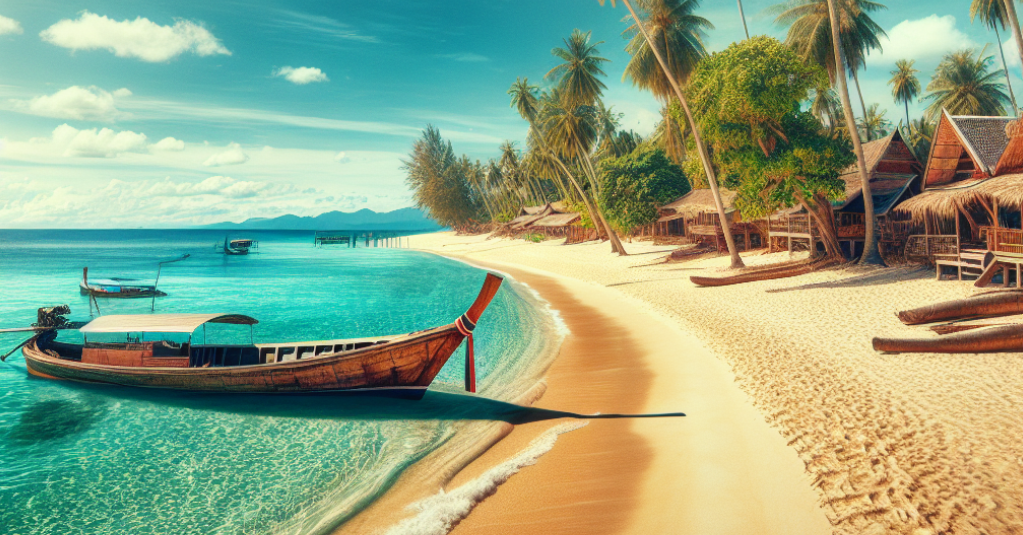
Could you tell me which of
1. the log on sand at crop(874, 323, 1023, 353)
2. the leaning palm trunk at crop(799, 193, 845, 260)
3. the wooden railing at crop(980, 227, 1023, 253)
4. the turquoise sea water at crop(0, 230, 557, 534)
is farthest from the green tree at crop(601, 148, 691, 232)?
the log on sand at crop(874, 323, 1023, 353)

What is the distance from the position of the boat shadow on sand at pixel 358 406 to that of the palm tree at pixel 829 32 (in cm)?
2443

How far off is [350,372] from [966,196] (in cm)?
1788

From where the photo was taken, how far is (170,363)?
1067 centimetres

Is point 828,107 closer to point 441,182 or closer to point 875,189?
point 875,189

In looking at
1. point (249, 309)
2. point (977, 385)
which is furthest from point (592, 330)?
point (249, 309)

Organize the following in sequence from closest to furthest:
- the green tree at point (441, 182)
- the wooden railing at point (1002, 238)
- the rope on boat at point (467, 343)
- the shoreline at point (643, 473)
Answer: the shoreline at point (643, 473), the rope on boat at point (467, 343), the wooden railing at point (1002, 238), the green tree at point (441, 182)

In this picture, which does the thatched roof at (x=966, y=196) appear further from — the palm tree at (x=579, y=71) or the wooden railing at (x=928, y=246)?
the palm tree at (x=579, y=71)

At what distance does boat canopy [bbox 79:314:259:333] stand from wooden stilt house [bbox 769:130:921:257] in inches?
840

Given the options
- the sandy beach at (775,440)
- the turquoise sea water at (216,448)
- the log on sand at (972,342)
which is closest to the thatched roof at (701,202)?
the sandy beach at (775,440)

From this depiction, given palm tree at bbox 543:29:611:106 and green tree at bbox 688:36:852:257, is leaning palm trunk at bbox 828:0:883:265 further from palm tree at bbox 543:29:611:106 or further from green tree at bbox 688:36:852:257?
palm tree at bbox 543:29:611:106

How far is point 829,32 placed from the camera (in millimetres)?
24484

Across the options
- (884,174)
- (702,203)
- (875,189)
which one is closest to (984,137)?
(875,189)

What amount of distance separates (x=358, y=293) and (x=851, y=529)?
90.3 ft

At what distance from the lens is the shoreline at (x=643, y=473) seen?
529 cm
